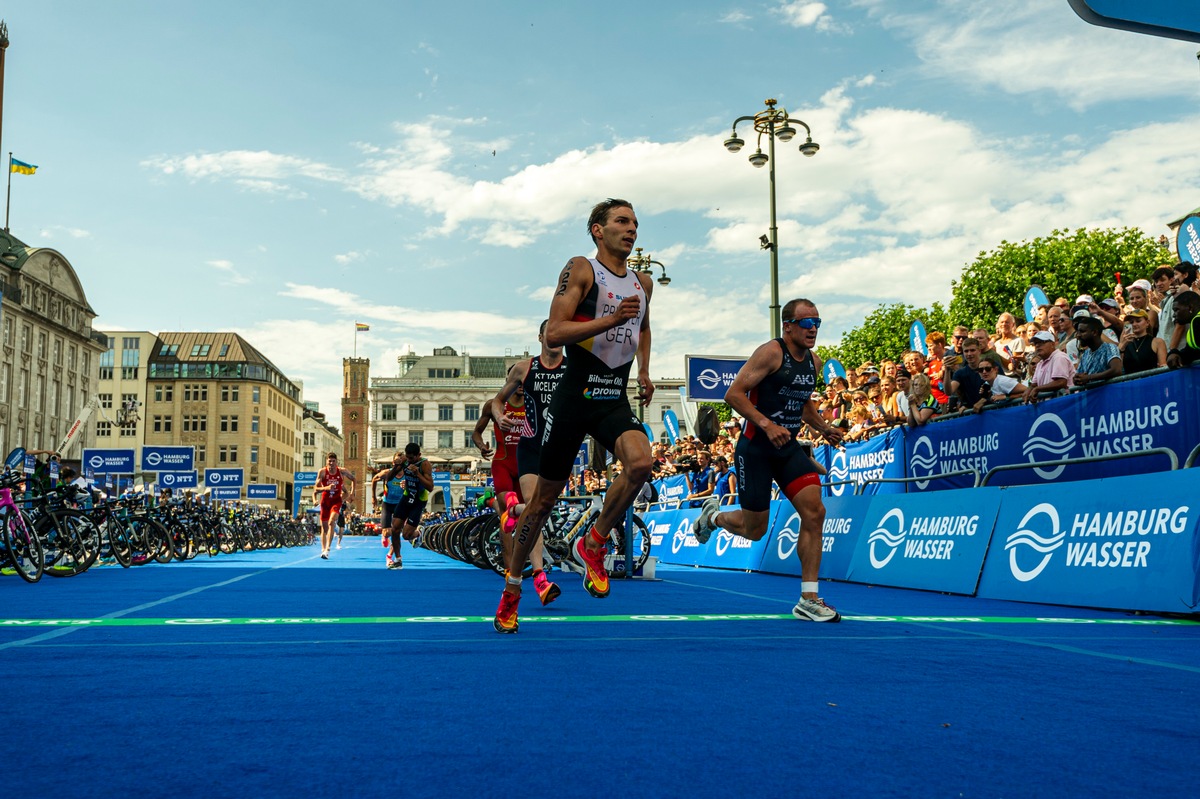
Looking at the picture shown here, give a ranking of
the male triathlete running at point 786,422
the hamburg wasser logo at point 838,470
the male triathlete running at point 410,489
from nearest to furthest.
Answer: the male triathlete running at point 786,422, the hamburg wasser logo at point 838,470, the male triathlete running at point 410,489

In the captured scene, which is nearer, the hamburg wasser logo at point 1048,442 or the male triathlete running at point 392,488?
the hamburg wasser logo at point 1048,442

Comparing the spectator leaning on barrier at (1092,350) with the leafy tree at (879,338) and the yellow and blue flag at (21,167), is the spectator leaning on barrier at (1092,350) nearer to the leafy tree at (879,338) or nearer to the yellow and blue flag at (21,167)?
the leafy tree at (879,338)

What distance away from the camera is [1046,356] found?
458 inches

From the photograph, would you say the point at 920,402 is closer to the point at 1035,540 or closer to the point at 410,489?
the point at 1035,540

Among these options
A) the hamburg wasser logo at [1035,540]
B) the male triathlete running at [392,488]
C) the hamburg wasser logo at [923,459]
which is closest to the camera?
the hamburg wasser logo at [1035,540]

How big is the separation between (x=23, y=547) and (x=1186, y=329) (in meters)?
12.1

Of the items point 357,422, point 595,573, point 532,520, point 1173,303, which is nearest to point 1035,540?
point 1173,303

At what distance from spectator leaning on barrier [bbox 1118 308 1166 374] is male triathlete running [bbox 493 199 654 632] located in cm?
612

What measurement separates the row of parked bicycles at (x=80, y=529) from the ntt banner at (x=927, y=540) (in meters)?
9.21

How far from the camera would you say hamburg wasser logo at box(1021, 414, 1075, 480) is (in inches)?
422

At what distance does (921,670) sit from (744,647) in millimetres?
1013

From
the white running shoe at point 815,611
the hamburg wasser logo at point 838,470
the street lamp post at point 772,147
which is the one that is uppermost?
the street lamp post at point 772,147

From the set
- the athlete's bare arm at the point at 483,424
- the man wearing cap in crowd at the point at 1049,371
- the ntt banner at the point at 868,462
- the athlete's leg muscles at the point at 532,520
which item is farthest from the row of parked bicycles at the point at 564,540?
the athlete's leg muscles at the point at 532,520

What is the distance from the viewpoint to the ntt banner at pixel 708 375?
18.1 meters
